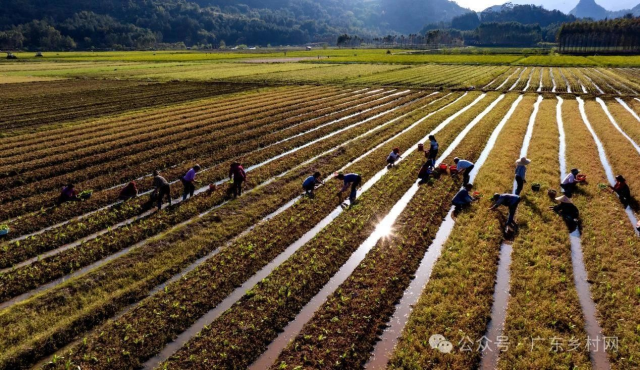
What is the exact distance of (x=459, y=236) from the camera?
1505 cm

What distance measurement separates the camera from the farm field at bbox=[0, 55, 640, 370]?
9.70 m

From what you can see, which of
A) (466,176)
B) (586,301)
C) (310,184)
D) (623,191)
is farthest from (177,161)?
(623,191)

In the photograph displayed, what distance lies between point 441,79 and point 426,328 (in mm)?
66827

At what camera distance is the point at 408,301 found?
Result: 1161cm

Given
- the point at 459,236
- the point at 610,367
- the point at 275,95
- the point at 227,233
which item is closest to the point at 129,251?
the point at 227,233

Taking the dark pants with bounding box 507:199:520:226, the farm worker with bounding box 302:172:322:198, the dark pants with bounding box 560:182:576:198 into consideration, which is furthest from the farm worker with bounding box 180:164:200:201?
the dark pants with bounding box 560:182:576:198

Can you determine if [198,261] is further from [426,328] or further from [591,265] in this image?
[591,265]

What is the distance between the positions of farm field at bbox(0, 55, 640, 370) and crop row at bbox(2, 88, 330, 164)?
14.6 inches

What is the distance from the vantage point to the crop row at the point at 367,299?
31.0 ft

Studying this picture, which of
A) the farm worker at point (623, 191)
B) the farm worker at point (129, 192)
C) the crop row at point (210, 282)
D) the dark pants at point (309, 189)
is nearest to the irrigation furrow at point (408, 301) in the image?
the crop row at point (210, 282)

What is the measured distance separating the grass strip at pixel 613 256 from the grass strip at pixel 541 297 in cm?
72

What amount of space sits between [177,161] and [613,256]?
23.2 meters

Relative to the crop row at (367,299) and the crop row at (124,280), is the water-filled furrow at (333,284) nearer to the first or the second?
the crop row at (367,299)

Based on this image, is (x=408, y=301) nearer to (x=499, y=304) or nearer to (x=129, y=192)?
(x=499, y=304)
